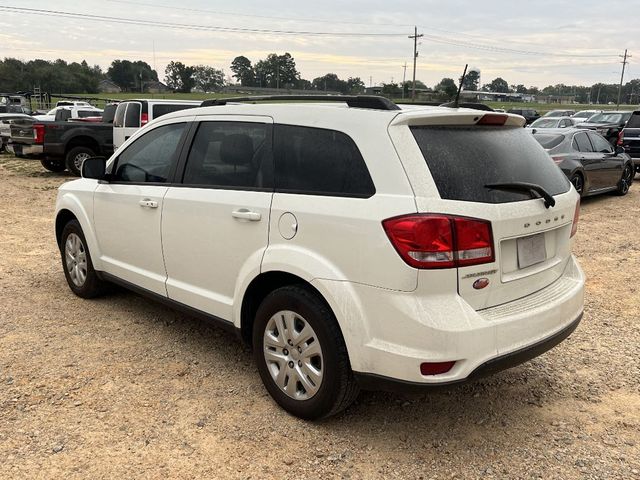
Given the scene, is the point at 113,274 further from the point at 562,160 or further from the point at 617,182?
the point at 617,182

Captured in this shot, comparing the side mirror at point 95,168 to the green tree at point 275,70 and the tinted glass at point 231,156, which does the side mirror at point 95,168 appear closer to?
the tinted glass at point 231,156

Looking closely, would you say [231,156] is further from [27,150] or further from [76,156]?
[27,150]

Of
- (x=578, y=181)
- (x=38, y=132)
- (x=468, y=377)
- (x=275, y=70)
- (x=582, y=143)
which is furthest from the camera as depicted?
(x=275, y=70)

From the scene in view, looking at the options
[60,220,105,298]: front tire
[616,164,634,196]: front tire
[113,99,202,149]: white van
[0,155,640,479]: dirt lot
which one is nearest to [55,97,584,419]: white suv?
[0,155,640,479]: dirt lot

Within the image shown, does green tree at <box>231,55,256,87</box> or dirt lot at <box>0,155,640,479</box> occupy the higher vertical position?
green tree at <box>231,55,256,87</box>

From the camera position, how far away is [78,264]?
521cm

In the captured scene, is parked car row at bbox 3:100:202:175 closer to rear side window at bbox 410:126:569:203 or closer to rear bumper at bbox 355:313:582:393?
rear side window at bbox 410:126:569:203

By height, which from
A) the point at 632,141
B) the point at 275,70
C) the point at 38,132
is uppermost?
the point at 275,70

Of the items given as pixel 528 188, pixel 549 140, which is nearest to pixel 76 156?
pixel 549 140

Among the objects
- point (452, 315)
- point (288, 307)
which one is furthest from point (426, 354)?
point (288, 307)

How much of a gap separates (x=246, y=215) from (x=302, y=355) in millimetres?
855

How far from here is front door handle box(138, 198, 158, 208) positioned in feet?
13.2

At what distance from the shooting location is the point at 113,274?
15.2 ft

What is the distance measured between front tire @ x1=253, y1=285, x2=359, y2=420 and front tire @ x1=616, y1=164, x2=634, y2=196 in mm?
11397
